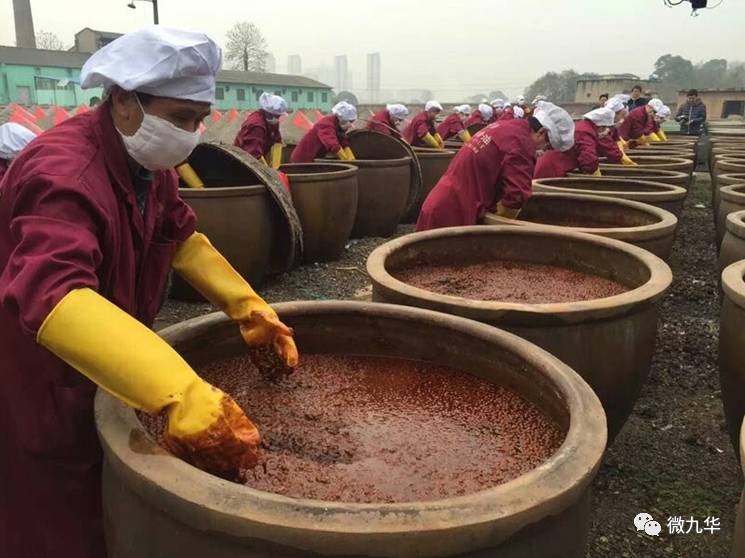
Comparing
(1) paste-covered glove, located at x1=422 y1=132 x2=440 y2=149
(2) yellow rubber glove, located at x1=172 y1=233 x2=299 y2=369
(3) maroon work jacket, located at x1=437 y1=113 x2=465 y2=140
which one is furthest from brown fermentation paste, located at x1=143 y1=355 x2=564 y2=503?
(3) maroon work jacket, located at x1=437 y1=113 x2=465 y2=140

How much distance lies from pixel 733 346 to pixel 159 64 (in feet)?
6.54

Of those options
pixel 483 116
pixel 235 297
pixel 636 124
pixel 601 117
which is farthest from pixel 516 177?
pixel 483 116

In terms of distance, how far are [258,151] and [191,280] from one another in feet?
19.3

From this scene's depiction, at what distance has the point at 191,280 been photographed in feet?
6.84

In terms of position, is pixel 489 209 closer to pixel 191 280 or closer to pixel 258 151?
pixel 191 280

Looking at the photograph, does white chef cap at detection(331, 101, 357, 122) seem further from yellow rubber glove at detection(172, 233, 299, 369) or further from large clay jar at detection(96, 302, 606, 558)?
large clay jar at detection(96, 302, 606, 558)

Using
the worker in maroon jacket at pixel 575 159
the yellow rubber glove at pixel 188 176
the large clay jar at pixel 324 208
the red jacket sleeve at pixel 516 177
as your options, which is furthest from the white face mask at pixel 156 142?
the worker in maroon jacket at pixel 575 159

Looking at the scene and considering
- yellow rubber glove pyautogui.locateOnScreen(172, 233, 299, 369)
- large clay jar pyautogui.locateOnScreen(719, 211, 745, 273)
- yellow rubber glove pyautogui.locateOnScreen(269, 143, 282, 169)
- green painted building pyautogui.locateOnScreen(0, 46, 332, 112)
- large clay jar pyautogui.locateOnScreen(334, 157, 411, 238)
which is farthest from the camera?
green painted building pyautogui.locateOnScreen(0, 46, 332, 112)

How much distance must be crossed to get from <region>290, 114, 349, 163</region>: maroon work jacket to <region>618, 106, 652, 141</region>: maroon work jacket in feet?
19.1

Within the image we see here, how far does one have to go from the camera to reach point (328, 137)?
7.77 m

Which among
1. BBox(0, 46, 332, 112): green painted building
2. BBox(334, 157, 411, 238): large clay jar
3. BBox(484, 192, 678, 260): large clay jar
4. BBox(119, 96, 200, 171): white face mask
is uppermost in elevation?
BBox(0, 46, 332, 112): green painted building

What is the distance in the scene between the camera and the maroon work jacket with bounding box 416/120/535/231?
4082 mm

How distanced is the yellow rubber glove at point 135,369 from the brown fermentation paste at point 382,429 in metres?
0.24

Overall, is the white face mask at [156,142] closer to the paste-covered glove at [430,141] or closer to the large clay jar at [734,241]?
the large clay jar at [734,241]
